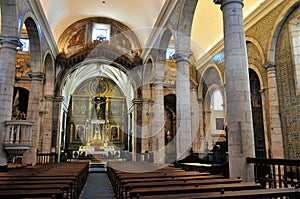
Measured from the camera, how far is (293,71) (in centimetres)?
1025

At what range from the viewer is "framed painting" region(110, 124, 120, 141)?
2754 centimetres

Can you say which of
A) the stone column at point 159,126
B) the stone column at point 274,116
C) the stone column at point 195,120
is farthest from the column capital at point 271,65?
the stone column at point 195,120

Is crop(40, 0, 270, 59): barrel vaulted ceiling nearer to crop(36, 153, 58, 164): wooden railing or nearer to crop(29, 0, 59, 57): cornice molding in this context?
crop(29, 0, 59, 57): cornice molding

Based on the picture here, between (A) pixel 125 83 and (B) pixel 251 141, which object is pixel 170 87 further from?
(B) pixel 251 141

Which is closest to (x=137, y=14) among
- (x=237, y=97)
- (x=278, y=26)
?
(x=278, y=26)

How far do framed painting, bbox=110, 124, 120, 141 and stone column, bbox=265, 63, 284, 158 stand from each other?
18.9m

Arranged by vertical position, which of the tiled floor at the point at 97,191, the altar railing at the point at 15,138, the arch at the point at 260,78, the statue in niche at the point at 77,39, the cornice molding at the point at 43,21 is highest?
the statue in niche at the point at 77,39

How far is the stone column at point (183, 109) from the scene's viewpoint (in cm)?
977

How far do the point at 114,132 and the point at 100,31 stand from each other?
12691mm

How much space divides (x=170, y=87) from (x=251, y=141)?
1360cm

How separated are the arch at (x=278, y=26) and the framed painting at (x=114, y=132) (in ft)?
63.8

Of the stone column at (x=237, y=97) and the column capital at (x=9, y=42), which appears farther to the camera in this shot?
the column capital at (x=9, y=42)

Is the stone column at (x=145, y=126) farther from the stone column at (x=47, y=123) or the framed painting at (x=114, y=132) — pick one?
the framed painting at (x=114, y=132)

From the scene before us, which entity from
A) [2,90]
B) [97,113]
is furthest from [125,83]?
[2,90]
